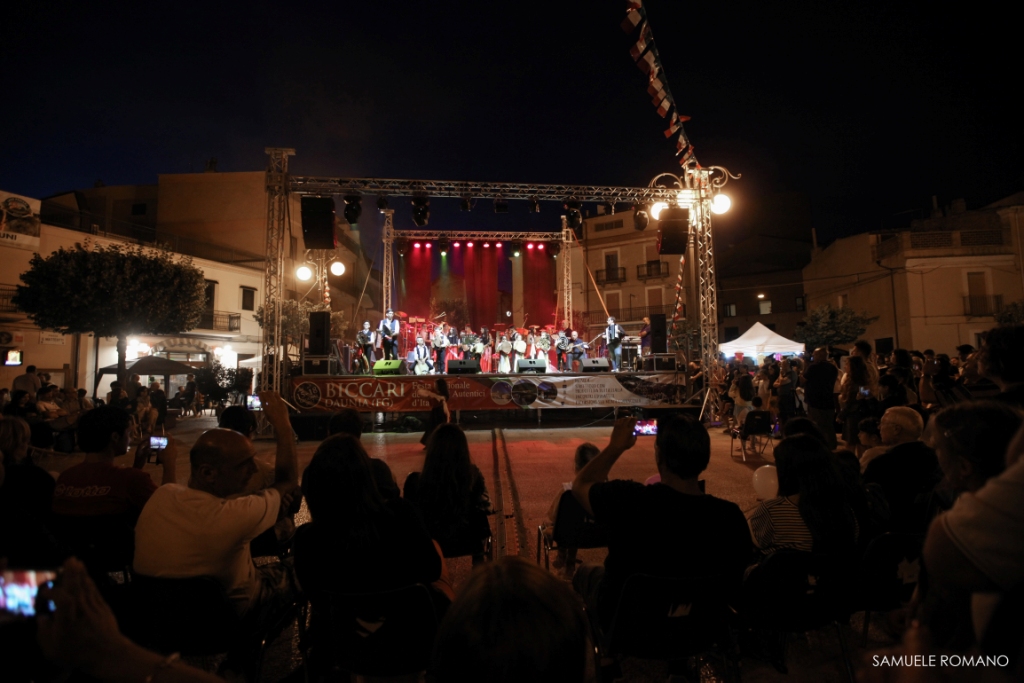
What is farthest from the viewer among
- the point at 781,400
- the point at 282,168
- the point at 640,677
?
the point at 282,168

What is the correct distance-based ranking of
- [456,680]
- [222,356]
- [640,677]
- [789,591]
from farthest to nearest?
[222,356]
[640,677]
[789,591]
[456,680]

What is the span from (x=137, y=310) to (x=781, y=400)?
2167cm

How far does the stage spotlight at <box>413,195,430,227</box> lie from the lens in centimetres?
1302

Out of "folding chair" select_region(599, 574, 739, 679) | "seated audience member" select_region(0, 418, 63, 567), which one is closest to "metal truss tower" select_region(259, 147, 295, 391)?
"seated audience member" select_region(0, 418, 63, 567)

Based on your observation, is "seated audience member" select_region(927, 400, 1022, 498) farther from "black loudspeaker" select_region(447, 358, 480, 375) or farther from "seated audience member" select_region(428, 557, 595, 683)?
"black loudspeaker" select_region(447, 358, 480, 375)

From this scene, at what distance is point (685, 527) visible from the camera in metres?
1.99

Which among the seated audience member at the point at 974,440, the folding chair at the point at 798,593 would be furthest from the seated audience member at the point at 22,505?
the seated audience member at the point at 974,440

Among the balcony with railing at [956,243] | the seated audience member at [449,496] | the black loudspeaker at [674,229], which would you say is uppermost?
the balcony with railing at [956,243]

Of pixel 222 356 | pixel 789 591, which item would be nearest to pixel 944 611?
pixel 789 591

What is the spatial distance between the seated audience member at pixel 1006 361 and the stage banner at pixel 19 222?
92.6ft

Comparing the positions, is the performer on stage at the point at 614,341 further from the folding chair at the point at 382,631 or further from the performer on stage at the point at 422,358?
the folding chair at the point at 382,631

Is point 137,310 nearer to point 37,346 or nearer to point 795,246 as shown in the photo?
point 37,346

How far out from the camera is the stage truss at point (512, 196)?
485 inches

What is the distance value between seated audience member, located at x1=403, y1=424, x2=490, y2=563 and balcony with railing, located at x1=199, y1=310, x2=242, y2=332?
95.2 feet
